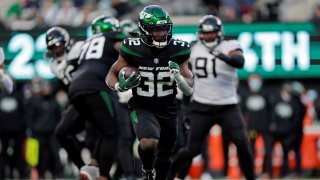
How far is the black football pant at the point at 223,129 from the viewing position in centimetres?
1127

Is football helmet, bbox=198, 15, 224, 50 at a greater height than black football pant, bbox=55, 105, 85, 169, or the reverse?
football helmet, bbox=198, 15, 224, 50

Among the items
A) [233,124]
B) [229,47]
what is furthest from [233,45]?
[233,124]

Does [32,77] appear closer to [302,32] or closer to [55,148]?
[55,148]

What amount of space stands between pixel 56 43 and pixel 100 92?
1113 millimetres

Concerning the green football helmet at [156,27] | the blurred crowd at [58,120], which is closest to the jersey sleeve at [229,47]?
the green football helmet at [156,27]

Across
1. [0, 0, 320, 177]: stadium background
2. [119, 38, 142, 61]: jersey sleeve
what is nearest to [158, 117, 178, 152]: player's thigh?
[119, 38, 142, 61]: jersey sleeve

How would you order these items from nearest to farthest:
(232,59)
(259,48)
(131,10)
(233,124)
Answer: (232,59) < (233,124) < (259,48) < (131,10)

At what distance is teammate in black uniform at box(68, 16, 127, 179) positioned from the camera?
35.8ft

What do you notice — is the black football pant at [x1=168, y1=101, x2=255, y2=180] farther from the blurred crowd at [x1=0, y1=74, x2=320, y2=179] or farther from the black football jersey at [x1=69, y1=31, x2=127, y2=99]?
the blurred crowd at [x1=0, y1=74, x2=320, y2=179]

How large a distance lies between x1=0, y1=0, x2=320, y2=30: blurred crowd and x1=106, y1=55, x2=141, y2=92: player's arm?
743cm

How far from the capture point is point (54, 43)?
468 inches

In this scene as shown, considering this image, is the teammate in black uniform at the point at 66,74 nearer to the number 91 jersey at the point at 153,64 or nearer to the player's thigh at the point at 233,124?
the player's thigh at the point at 233,124

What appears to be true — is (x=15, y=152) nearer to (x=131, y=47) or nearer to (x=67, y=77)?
(x=67, y=77)

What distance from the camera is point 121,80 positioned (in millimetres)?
9445
